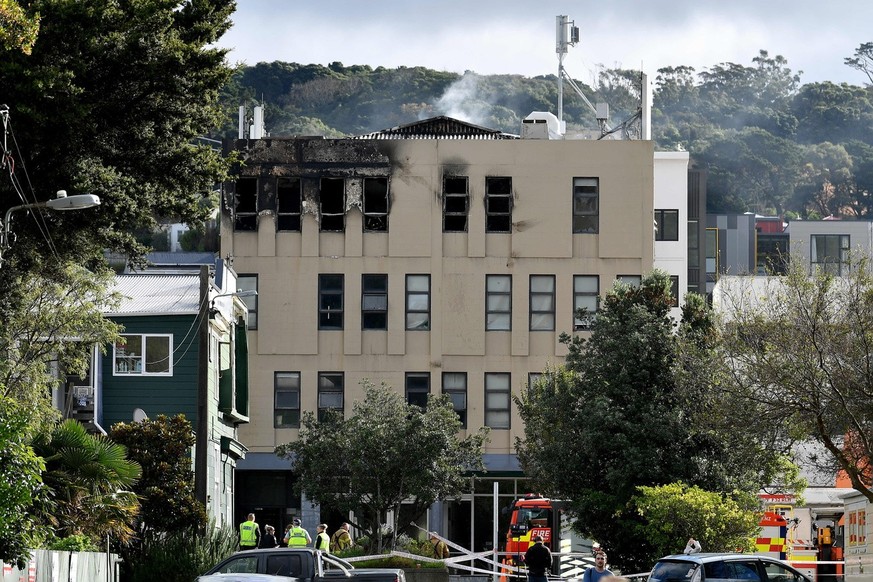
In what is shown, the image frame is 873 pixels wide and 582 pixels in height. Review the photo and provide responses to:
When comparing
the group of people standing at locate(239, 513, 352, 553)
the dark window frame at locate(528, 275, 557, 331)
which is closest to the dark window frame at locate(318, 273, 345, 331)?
the dark window frame at locate(528, 275, 557, 331)

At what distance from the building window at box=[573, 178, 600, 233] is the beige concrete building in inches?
1.9

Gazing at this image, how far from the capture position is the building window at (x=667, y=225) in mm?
66938

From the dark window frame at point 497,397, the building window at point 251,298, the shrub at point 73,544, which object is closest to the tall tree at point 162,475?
the shrub at point 73,544

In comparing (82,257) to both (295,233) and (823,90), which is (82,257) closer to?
(295,233)

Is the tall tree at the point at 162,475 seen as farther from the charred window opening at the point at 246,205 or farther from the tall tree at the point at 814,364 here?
the charred window opening at the point at 246,205

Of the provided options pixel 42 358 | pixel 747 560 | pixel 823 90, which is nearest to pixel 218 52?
pixel 42 358

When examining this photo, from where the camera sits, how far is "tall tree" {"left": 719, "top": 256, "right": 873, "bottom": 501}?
29.4 metres

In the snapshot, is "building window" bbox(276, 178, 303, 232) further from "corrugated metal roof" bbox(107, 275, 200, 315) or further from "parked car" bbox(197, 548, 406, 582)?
"parked car" bbox(197, 548, 406, 582)

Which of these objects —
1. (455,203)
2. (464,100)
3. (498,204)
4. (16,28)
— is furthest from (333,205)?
(464,100)

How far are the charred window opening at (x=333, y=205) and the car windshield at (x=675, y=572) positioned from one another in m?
34.9

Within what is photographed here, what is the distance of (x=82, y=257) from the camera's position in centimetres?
2938

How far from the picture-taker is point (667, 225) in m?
67.3

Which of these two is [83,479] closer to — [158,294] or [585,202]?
[158,294]

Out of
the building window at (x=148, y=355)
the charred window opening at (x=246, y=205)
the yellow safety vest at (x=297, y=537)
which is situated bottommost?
the yellow safety vest at (x=297, y=537)
